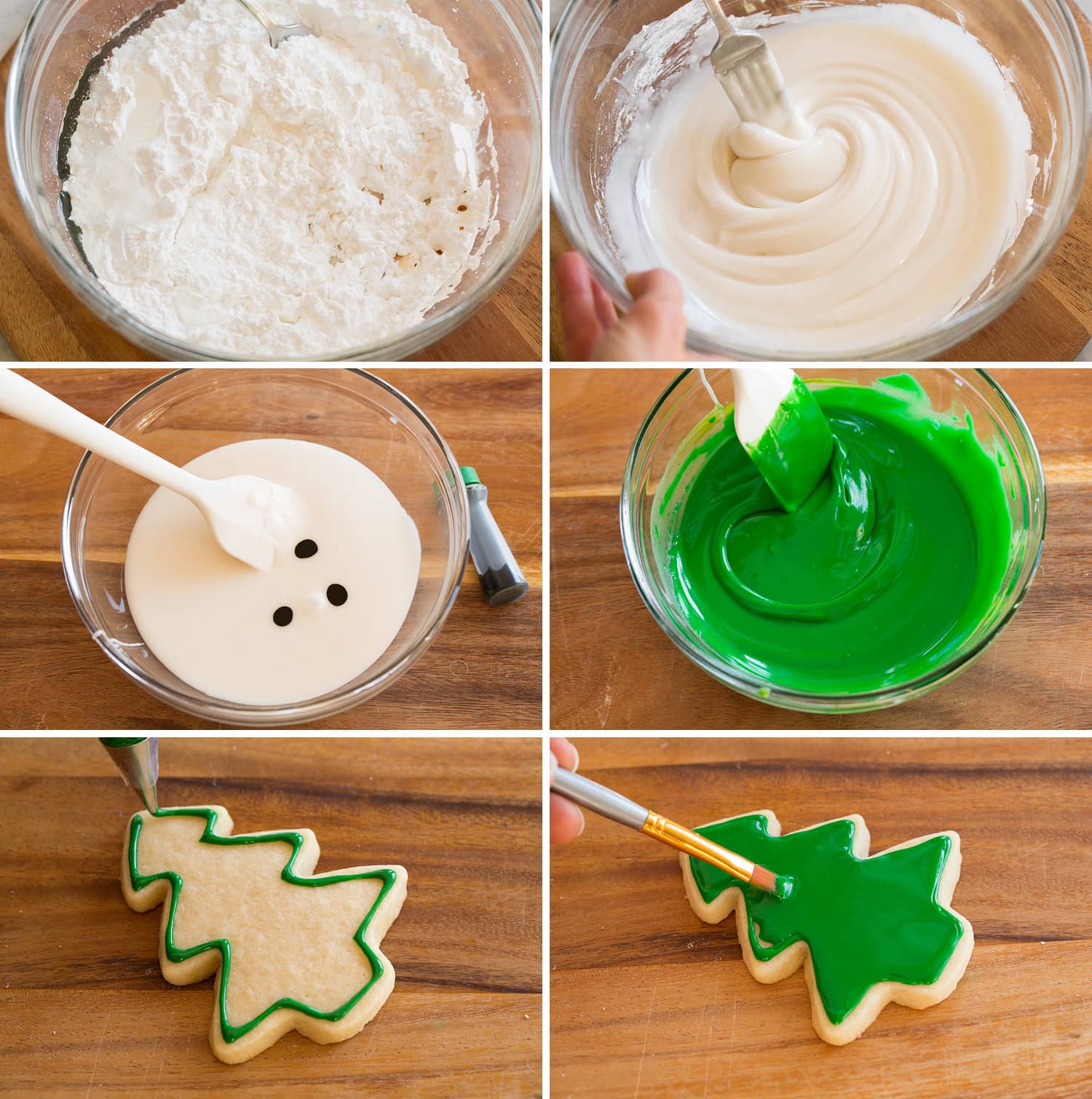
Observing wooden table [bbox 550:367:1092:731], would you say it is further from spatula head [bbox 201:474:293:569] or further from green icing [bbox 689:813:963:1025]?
spatula head [bbox 201:474:293:569]

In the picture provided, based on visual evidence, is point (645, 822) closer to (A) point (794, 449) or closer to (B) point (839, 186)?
(A) point (794, 449)

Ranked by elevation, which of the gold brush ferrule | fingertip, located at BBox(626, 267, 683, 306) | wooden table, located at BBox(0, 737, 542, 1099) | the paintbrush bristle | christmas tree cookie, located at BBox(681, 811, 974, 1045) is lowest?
wooden table, located at BBox(0, 737, 542, 1099)

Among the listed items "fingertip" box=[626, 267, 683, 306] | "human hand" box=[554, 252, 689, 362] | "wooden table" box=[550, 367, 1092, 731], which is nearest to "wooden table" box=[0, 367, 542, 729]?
"wooden table" box=[550, 367, 1092, 731]

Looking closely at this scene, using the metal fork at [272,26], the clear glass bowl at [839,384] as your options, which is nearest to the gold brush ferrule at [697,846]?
the clear glass bowl at [839,384]

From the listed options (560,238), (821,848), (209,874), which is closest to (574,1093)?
(821,848)

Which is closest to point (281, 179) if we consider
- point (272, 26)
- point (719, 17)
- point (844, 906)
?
point (272, 26)

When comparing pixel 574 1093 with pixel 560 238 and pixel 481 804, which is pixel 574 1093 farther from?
pixel 560 238
